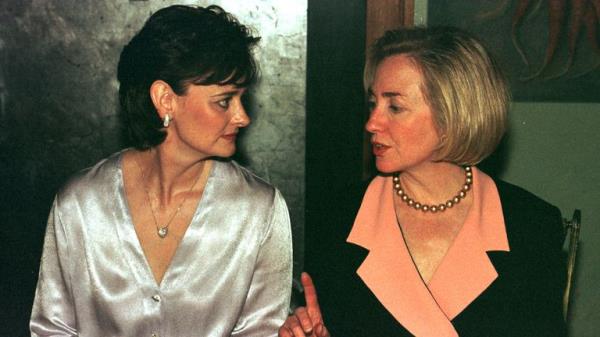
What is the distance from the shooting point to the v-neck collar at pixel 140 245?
2549mm

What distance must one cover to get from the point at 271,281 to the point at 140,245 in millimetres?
454

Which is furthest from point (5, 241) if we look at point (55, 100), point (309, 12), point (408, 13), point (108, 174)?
point (408, 13)

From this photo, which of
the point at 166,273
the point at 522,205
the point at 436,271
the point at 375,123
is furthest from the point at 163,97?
the point at 522,205

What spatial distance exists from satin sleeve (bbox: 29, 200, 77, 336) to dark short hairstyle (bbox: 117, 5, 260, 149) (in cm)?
47

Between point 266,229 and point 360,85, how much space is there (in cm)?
121

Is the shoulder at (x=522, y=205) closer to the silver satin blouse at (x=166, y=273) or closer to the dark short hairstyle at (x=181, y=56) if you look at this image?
the silver satin blouse at (x=166, y=273)

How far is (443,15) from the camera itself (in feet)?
12.3

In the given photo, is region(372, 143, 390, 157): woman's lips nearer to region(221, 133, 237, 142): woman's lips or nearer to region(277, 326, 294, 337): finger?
region(221, 133, 237, 142): woman's lips

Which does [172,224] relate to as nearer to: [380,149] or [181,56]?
[181,56]

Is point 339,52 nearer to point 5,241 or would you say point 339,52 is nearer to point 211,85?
point 211,85

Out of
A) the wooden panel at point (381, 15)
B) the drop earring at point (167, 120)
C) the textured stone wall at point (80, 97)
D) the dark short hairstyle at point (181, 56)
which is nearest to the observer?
the dark short hairstyle at point (181, 56)

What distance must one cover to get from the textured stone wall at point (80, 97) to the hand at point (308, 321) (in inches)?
33.4

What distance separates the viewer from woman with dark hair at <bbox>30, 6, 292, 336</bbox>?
2.49 meters

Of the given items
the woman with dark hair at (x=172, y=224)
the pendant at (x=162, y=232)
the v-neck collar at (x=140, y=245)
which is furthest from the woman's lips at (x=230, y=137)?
the pendant at (x=162, y=232)
